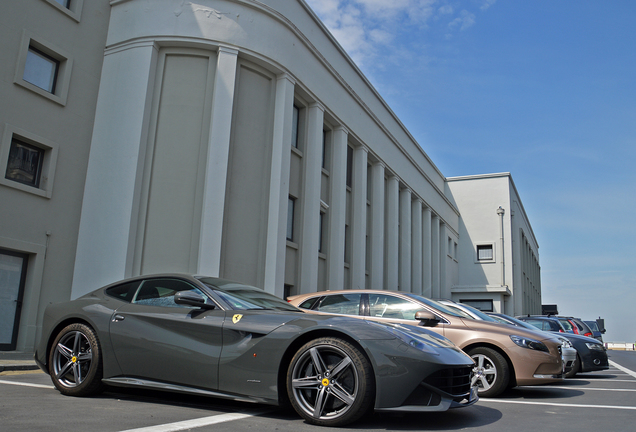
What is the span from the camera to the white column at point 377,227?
2450 centimetres

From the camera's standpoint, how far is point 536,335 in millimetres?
7480

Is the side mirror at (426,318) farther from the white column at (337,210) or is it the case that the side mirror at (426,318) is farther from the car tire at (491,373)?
the white column at (337,210)

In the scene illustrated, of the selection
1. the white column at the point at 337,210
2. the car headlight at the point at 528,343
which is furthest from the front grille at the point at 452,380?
the white column at the point at 337,210

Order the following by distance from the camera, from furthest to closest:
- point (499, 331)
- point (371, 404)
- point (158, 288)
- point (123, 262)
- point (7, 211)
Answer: point (123, 262)
point (7, 211)
point (499, 331)
point (158, 288)
point (371, 404)

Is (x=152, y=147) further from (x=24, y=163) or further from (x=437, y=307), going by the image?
(x=437, y=307)

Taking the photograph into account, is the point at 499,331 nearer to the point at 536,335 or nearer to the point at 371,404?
the point at 536,335

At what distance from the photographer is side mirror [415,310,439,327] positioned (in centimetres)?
664

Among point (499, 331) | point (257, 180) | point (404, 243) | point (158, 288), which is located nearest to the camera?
A: point (158, 288)

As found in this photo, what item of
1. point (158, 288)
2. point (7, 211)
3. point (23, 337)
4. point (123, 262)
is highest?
point (7, 211)

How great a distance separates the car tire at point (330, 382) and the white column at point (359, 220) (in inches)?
692

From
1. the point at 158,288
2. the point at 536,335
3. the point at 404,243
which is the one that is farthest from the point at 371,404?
the point at 404,243

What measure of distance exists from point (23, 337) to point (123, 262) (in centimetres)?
283

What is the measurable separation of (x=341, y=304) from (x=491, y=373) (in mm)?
2215

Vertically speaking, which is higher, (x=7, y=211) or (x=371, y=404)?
(x=7, y=211)
